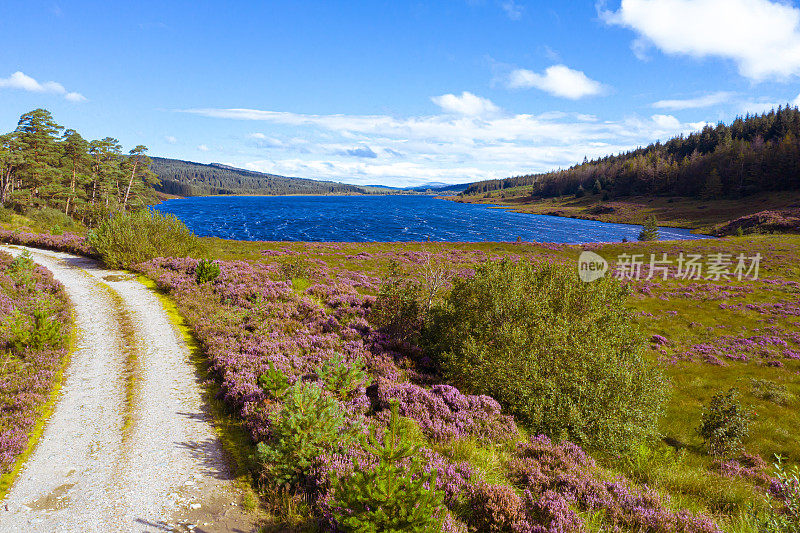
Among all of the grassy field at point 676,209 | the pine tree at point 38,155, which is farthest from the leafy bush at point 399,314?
the grassy field at point 676,209

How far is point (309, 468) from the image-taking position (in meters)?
6.34

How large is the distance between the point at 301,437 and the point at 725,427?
1462cm

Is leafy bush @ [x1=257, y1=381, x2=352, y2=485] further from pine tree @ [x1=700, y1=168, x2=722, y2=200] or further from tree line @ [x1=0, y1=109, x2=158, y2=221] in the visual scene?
pine tree @ [x1=700, y1=168, x2=722, y2=200]

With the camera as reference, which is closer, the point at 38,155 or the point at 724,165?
the point at 38,155

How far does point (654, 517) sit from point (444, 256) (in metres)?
41.4

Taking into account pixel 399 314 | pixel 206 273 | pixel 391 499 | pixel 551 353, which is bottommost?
pixel 551 353

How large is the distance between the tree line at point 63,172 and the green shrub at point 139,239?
2949 cm

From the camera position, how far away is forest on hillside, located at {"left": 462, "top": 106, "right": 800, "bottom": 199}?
11756 cm

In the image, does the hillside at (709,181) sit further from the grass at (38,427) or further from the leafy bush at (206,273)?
the grass at (38,427)

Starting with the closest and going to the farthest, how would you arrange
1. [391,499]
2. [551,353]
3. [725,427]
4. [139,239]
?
1. [391,499]
2. [551,353]
3. [725,427]
4. [139,239]

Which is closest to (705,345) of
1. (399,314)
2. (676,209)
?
(399,314)

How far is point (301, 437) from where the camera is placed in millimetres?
6402

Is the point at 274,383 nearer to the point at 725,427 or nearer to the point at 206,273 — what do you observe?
the point at 206,273

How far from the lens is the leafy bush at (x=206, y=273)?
18.2m
